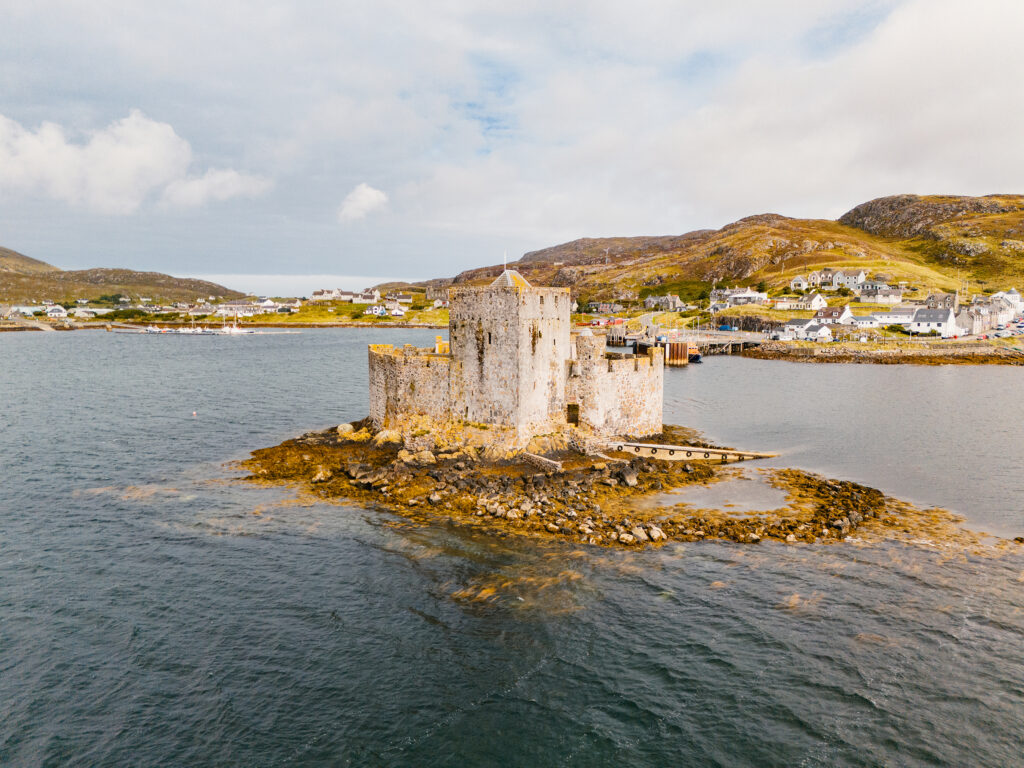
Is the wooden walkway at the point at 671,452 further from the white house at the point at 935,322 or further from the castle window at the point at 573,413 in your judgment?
the white house at the point at 935,322

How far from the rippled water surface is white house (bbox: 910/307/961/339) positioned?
9445 cm

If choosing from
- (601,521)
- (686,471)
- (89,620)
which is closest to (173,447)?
(89,620)

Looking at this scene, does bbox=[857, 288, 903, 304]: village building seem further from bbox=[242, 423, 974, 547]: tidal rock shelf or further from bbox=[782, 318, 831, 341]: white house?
bbox=[242, 423, 974, 547]: tidal rock shelf

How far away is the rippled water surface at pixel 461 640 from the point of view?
501 inches

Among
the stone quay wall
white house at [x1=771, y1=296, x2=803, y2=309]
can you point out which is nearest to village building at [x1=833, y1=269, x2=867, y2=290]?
white house at [x1=771, y1=296, x2=803, y2=309]

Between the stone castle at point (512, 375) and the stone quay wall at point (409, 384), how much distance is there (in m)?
0.05

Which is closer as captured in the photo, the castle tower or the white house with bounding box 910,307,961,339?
the castle tower

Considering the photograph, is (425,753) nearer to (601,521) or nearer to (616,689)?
(616,689)

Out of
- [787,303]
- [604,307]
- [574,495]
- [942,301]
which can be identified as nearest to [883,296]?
[942,301]

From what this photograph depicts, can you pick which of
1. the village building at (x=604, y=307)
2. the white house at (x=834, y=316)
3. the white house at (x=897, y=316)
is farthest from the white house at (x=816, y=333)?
the village building at (x=604, y=307)

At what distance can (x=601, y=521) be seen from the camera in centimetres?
2358

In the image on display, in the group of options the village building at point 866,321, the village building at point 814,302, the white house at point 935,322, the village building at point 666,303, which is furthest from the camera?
the village building at point 666,303

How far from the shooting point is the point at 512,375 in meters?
28.9

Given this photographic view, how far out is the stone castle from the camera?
2898 cm
